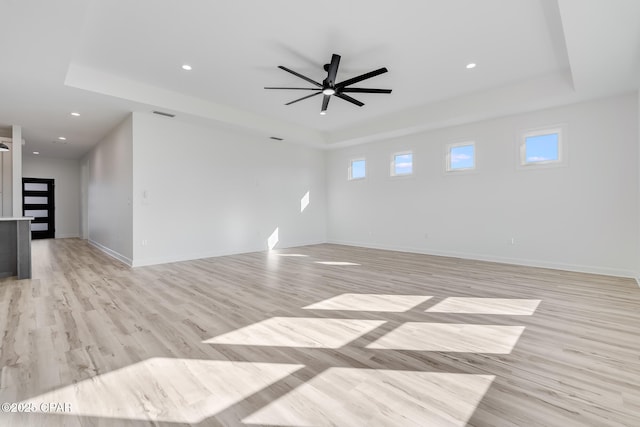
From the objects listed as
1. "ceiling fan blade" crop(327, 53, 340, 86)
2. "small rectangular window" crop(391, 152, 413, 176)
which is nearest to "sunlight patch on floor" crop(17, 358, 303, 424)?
"ceiling fan blade" crop(327, 53, 340, 86)

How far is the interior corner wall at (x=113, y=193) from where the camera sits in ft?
18.5

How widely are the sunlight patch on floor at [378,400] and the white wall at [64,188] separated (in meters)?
12.3

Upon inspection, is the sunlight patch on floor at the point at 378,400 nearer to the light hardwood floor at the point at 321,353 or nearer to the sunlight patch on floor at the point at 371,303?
the light hardwood floor at the point at 321,353

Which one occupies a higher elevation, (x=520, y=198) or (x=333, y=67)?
(x=333, y=67)

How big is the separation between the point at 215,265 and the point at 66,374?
366cm

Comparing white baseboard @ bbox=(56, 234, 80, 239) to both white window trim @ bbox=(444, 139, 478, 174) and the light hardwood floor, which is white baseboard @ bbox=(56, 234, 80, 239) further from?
white window trim @ bbox=(444, 139, 478, 174)

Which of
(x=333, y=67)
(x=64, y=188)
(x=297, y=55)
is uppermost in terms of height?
(x=297, y=55)

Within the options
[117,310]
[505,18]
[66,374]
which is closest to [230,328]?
[66,374]

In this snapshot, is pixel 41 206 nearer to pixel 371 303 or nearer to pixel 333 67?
pixel 333 67

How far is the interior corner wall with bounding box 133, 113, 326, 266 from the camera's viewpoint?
18.2 ft

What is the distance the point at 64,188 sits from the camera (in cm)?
1033

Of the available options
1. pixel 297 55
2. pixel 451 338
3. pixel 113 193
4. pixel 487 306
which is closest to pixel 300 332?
pixel 451 338

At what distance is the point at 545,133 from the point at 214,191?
6717 mm

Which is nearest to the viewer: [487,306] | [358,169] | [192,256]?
[487,306]
